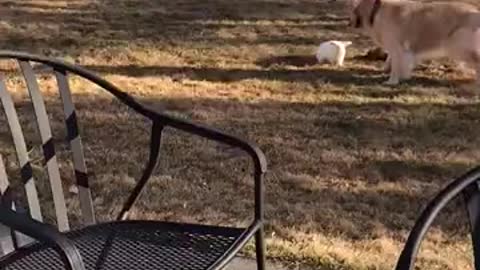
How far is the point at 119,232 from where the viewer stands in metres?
2.35

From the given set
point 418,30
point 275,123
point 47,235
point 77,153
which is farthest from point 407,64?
point 47,235

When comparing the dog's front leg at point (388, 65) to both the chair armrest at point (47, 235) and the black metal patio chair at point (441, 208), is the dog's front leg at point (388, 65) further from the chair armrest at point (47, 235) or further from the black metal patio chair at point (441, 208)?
the chair armrest at point (47, 235)

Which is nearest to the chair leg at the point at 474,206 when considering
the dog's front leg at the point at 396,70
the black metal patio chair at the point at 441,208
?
the black metal patio chair at the point at 441,208

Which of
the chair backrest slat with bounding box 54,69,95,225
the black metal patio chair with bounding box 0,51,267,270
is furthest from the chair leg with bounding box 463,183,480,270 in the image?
the chair backrest slat with bounding box 54,69,95,225

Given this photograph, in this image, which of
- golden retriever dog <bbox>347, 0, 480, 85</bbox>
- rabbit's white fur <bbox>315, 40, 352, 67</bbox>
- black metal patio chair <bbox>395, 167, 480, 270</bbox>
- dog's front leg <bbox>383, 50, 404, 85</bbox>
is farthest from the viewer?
rabbit's white fur <bbox>315, 40, 352, 67</bbox>

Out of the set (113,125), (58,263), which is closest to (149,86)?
(113,125)

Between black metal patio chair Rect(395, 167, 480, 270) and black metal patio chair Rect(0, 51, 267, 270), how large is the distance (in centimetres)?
55

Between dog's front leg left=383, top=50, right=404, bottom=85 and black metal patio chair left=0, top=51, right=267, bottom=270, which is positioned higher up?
dog's front leg left=383, top=50, right=404, bottom=85

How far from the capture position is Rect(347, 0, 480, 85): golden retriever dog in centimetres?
575

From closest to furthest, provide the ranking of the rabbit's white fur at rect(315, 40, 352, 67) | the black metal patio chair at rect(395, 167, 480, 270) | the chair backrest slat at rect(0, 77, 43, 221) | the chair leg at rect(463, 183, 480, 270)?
the black metal patio chair at rect(395, 167, 480, 270) < the chair leg at rect(463, 183, 480, 270) < the chair backrest slat at rect(0, 77, 43, 221) < the rabbit's white fur at rect(315, 40, 352, 67)

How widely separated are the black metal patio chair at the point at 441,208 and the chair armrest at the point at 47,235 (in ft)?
1.91

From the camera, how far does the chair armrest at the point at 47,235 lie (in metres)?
1.74

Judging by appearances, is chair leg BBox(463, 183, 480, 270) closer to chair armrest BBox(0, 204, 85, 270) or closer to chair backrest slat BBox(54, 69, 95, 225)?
chair armrest BBox(0, 204, 85, 270)

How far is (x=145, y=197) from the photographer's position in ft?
13.0
